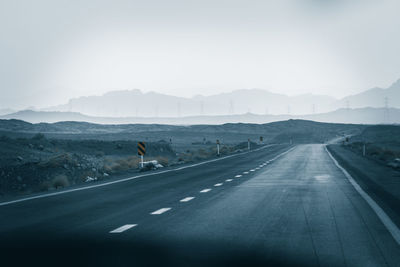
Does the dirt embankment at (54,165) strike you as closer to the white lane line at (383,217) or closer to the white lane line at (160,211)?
the white lane line at (160,211)

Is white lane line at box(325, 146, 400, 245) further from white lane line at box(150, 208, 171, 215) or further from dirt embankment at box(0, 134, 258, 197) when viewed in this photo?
dirt embankment at box(0, 134, 258, 197)

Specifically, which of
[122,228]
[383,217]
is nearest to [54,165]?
[122,228]

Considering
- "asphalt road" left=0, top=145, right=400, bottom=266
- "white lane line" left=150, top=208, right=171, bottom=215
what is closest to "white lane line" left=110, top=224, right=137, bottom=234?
"asphalt road" left=0, top=145, right=400, bottom=266

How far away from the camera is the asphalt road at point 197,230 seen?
643 centimetres

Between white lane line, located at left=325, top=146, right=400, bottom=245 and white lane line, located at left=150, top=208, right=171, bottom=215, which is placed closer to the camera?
white lane line, located at left=325, top=146, right=400, bottom=245

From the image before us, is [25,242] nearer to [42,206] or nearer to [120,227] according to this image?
[120,227]

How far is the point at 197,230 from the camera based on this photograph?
27.5ft

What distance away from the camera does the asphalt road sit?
6.43 m

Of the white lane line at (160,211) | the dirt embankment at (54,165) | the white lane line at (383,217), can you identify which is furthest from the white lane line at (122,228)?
the dirt embankment at (54,165)

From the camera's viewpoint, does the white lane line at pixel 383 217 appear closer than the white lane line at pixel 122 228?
Yes

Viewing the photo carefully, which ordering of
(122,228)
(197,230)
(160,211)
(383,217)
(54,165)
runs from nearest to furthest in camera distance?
(197,230) → (122,228) → (383,217) → (160,211) → (54,165)

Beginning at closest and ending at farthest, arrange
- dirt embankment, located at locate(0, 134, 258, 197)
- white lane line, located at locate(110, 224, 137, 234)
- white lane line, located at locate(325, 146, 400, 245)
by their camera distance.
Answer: white lane line, located at locate(325, 146, 400, 245), white lane line, located at locate(110, 224, 137, 234), dirt embankment, located at locate(0, 134, 258, 197)

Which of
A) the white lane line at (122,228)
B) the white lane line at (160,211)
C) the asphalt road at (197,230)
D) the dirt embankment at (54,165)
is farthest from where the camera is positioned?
the dirt embankment at (54,165)

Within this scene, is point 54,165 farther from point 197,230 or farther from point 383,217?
point 383,217
